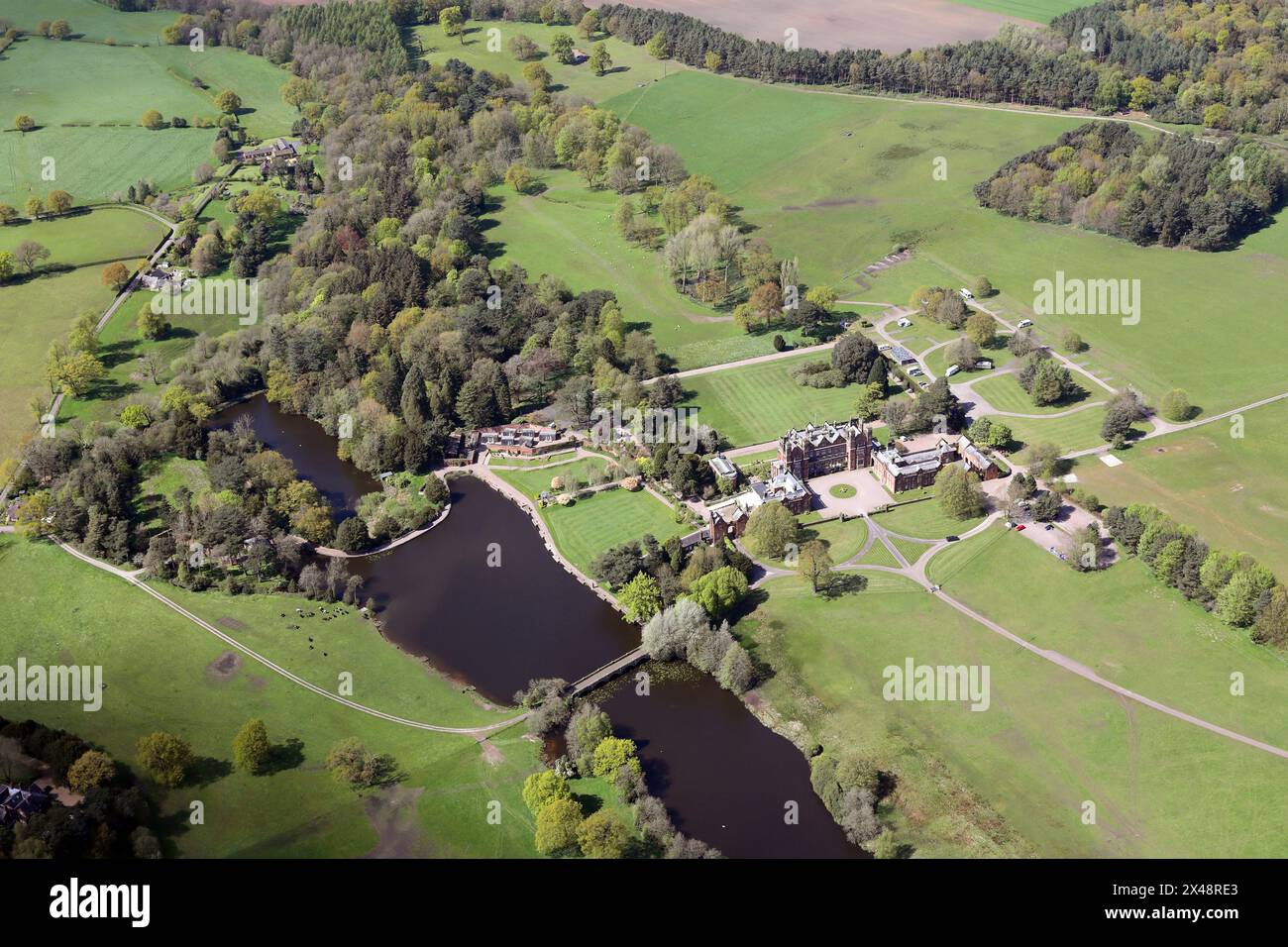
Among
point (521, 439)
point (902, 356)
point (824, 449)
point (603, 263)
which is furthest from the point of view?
point (603, 263)

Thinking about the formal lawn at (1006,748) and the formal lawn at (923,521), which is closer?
the formal lawn at (1006,748)

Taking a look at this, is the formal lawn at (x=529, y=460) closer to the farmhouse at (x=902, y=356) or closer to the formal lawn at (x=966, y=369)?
the farmhouse at (x=902, y=356)

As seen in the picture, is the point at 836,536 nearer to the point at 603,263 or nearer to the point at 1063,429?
the point at 1063,429

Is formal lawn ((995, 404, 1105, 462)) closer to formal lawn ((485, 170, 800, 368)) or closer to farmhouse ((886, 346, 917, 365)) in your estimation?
farmhouse ((886, 346, 917, 365))

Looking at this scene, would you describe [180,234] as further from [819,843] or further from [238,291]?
[819,843]

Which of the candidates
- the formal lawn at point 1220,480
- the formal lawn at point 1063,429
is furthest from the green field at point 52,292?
the formal lawn at point 1220,480

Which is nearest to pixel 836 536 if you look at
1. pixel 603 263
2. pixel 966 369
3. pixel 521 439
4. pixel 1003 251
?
pixel 966 369
